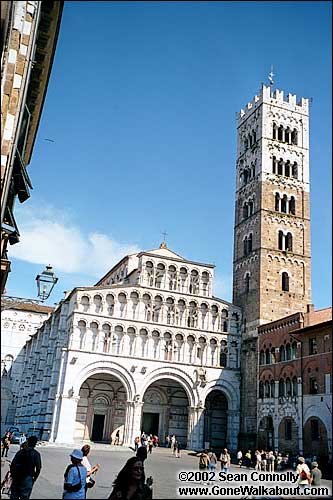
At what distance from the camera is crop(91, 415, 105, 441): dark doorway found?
42.9 meters

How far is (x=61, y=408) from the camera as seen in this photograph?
37969 mm

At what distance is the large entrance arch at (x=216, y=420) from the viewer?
142 feet

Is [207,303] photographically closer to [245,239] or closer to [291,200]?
[245,239]

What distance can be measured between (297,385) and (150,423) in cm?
1495

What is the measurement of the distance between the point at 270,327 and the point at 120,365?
12.5 metres

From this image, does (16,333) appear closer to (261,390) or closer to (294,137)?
(261,390)

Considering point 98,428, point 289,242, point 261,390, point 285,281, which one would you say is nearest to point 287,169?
point 289,242

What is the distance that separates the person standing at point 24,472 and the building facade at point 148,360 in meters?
30.2

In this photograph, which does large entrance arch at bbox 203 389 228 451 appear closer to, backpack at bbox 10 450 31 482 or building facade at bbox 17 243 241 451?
building facade at bbox 17 243 241 451

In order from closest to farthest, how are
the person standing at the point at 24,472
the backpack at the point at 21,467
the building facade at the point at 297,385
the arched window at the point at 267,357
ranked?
the person standing at the point at 24,472, the backpack at the point at 21,467, the building facade at the point at 297,385, the arched window at the point at 267,357

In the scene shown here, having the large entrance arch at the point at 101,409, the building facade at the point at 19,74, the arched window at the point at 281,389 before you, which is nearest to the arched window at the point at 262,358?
the arched window at the point at 281,389

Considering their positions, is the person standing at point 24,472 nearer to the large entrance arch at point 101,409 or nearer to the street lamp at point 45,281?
the street lamp at point 45,281

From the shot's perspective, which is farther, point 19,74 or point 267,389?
point 267,389

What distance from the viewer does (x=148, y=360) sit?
41.5m
